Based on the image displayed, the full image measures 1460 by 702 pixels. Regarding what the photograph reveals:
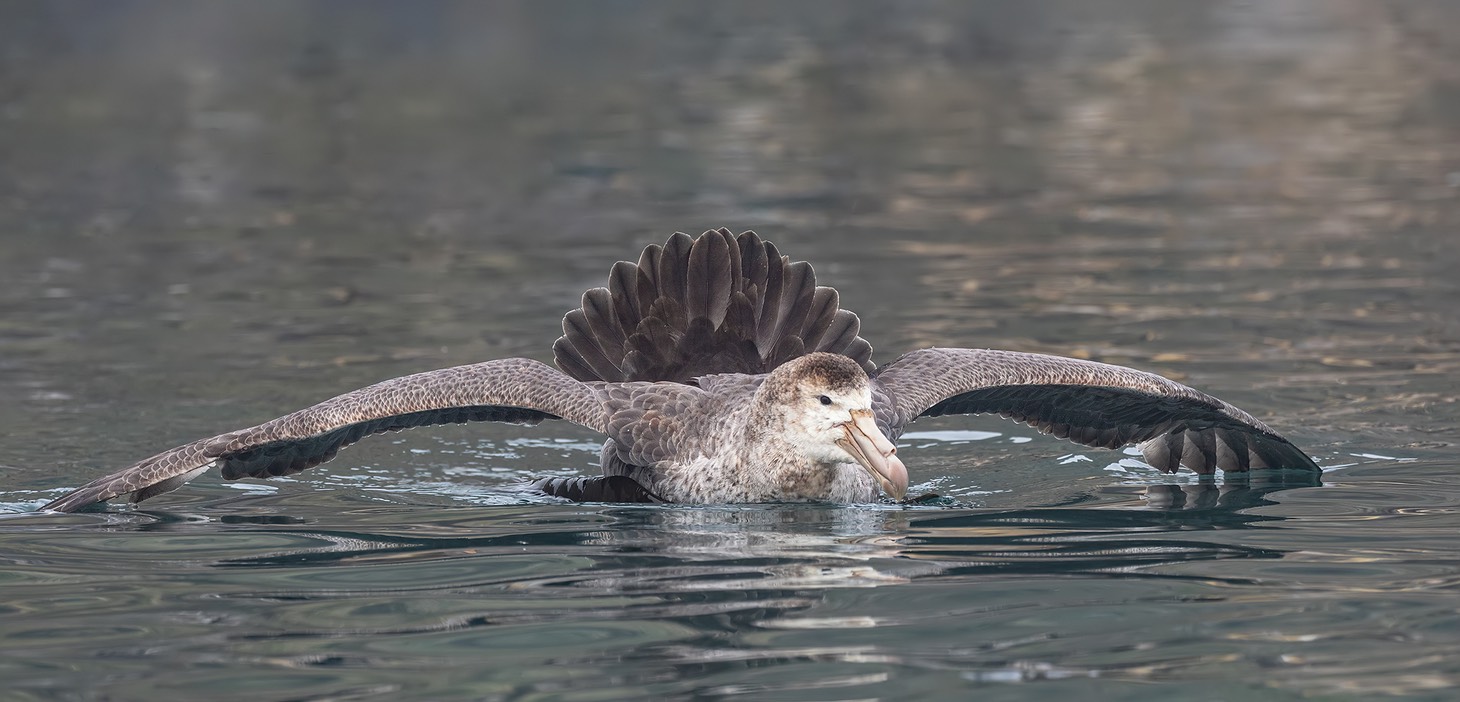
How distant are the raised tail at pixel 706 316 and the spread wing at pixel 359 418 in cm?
40

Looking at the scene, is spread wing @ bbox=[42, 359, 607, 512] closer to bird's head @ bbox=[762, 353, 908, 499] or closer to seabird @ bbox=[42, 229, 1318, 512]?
seabird @ bbox=[42, 229, 1318, 512]

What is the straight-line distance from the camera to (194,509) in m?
9.72

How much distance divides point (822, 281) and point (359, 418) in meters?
7.66

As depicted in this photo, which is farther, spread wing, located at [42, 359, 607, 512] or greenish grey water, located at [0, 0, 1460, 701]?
spread wing, located at [42, 359, 607, 512]

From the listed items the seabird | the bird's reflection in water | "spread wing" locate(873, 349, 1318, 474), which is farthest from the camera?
"spread wing" locate(873, 349, 1318, 474)

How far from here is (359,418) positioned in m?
9.67

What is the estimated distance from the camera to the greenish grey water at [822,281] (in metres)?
6.80

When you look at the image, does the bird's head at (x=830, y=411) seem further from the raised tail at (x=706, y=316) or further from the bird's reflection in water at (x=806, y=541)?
the raised tail at (x=706, y=316)

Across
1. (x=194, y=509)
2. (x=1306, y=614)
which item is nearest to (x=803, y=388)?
(x=1306, y=614)

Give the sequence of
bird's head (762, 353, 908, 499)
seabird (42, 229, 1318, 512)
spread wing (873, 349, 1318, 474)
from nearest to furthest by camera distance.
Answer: bird's head (762, 353, 908, 499) < seabird (42, 229, 1318, 512) < spread wing (873, 349, 1318, 474)

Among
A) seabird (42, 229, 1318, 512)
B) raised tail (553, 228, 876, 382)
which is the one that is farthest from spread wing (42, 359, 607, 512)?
raised tail (553, 228, 876, 382)

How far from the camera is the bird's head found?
8570 mm

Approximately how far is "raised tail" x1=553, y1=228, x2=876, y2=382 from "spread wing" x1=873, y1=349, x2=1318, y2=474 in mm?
461

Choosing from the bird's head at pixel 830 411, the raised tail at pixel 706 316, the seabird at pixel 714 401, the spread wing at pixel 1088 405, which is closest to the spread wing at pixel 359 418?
the seabird at pixel 714 401
